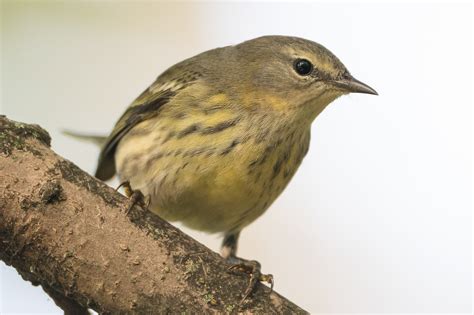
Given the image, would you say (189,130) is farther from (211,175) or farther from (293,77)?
(293,77)

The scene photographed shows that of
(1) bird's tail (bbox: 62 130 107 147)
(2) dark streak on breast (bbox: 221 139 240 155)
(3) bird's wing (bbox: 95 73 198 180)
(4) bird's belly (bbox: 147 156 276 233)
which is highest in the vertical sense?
(1) bird's tail (bbox: 62 130 107 147)

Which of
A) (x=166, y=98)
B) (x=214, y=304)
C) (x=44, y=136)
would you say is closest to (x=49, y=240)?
(x=44, y=136)

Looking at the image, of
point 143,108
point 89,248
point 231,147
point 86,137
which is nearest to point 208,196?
point 231,147

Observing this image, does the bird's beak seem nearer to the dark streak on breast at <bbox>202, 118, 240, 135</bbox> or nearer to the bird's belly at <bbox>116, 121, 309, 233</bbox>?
the bird's belly at <bbox>116, 121, 309, 233</bbox>

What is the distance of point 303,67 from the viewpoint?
4047 mm

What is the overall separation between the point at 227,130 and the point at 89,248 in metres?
1.36

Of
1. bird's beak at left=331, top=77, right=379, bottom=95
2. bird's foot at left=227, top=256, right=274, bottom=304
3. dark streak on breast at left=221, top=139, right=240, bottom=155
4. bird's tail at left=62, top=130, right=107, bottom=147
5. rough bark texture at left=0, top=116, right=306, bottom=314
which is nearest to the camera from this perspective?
rough bark texture at left=0, top=116, right=306, bottom=314

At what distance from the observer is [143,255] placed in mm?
2627

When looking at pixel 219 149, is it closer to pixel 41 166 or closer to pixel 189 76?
pixel 189 76

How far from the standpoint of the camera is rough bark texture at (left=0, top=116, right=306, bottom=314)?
2.50 m

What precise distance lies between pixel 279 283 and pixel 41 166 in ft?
13.3

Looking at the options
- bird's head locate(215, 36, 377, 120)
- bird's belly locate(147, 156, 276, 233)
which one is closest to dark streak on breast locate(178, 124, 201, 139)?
bird's belly locate(147, 156, 276, 233)

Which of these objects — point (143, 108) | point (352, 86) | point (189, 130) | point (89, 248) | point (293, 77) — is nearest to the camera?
point (89, 248)

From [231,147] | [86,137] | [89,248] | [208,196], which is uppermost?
[86,137]
